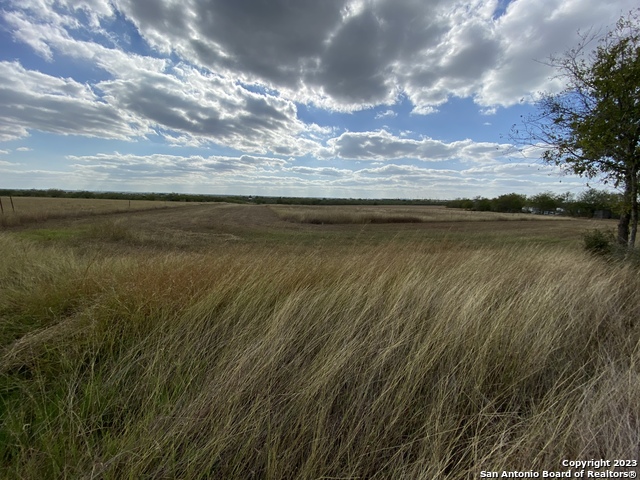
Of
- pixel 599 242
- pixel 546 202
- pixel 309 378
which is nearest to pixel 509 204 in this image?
pixel 546 202

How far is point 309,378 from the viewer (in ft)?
6.88

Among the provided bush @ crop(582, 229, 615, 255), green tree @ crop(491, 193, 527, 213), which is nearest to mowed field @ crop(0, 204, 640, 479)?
bush @ crop(582, 229, 615, 255)

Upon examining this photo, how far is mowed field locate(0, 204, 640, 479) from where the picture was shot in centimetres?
157

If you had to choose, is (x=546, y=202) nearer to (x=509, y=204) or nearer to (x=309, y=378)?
(x=509, y=204)

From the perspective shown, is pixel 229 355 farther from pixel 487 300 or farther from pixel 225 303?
pixel 487 300

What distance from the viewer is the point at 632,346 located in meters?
2.69

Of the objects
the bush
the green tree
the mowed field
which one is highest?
the green tree

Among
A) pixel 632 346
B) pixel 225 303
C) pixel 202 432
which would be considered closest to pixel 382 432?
pixel 202 432

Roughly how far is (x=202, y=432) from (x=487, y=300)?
359 cm

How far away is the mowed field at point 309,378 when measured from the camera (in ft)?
5.14

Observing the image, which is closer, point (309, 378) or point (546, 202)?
point (309, 378)

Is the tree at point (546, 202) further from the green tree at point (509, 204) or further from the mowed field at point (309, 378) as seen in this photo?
the mowed field at point (309, 378)

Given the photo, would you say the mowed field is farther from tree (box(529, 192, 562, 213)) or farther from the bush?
tree (box(529, 192, 562, 213))

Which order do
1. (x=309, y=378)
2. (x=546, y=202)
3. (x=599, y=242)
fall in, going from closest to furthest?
(x=309, y=378) → (x=599, y=242) → (x=546, y=202)
